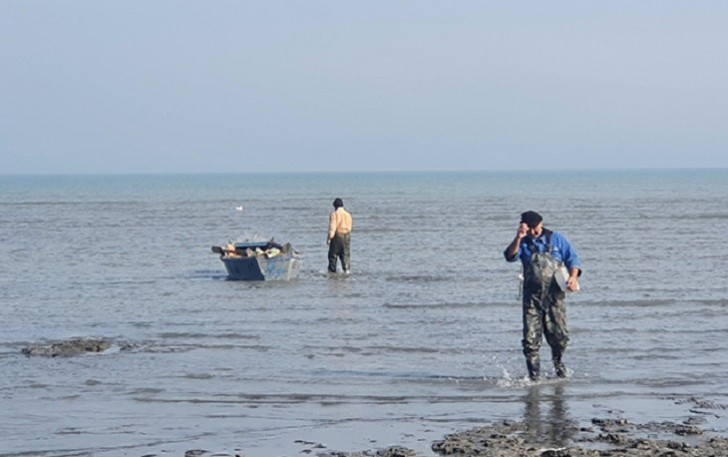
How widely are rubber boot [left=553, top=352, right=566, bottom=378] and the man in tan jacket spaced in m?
12.2

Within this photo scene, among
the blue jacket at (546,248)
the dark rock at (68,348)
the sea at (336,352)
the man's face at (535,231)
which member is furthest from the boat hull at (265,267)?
the man's face at (535,231)

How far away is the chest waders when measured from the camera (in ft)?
41.4

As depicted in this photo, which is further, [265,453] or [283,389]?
[283,389]

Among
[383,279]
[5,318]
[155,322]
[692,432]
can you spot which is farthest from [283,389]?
[383,279]

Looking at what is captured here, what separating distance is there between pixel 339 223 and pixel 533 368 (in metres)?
13.4

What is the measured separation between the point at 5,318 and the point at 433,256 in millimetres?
15346

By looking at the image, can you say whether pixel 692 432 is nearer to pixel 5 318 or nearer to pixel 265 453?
pixel 265 453

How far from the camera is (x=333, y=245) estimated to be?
88.2 feet

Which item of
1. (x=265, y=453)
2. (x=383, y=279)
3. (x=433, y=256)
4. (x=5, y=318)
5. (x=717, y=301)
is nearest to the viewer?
(x=265, y=453)

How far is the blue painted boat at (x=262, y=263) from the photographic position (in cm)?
2609

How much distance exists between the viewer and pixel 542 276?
12.6 meters

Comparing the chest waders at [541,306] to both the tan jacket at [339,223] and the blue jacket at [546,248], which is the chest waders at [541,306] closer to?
the blue jacket at [546,248]

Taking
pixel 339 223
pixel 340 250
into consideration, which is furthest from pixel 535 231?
pixel 340 250

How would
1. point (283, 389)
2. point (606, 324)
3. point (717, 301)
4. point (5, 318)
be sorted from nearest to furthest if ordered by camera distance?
point (283, 389)
point (606, 324)
point (5, 318)
point (717, 301)
